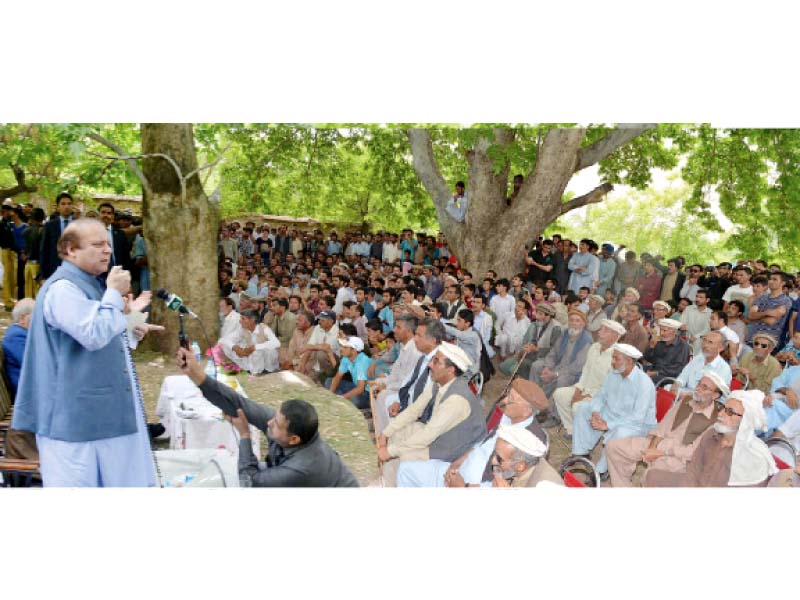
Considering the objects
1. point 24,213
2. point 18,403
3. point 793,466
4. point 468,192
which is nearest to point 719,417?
point 793,466

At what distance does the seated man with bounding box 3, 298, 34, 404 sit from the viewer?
420 cm

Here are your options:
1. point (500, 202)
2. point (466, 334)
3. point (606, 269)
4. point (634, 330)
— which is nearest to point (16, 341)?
point (466, 334)

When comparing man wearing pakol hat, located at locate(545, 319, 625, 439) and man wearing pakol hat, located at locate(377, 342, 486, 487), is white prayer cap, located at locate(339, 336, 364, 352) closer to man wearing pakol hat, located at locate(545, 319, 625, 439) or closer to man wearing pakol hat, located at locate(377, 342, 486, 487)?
man wearing pakol hat, located at locate(377, 342, 486, 487)

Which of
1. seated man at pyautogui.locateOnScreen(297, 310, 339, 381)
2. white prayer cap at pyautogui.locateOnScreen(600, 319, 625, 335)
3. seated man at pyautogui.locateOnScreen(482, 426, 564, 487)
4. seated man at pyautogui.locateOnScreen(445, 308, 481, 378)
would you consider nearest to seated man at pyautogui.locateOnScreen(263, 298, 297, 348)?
seated man at pyautogui.locateOnScreen(297, 310, 339, 381)

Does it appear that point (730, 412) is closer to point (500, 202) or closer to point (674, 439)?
point (674, 439)

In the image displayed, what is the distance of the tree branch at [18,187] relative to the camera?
201 inches

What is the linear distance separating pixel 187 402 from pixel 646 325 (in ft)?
12.9

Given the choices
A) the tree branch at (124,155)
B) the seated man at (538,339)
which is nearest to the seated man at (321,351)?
the seated man at (538,339)

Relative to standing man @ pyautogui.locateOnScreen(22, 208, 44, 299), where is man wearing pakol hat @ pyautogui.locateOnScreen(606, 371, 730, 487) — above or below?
below

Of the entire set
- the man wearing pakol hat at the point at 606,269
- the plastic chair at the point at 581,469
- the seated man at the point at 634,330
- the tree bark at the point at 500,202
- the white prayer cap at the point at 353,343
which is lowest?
the plastic chair at the point at 581,469

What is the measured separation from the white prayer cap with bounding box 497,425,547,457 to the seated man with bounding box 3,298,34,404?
9.52ft

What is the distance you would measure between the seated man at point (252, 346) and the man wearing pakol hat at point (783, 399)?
13.3 feet

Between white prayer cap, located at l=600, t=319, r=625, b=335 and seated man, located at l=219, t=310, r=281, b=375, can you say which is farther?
seated man, located at l=219, t=310, r=281, b=375

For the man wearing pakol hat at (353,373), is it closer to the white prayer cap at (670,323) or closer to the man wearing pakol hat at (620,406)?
the man wearing pakol hat at (620,406)
